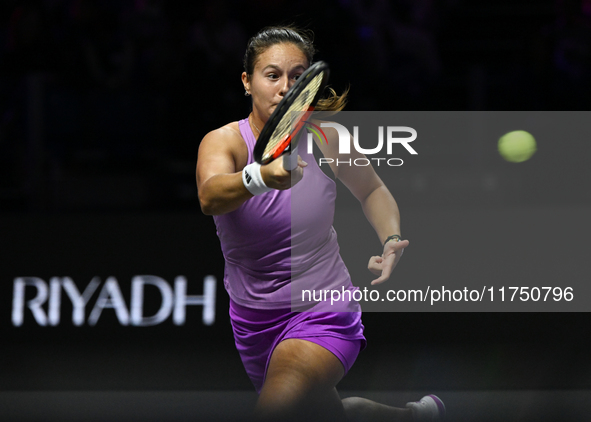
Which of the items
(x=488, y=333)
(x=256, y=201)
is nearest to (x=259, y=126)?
(x=256, y=201)

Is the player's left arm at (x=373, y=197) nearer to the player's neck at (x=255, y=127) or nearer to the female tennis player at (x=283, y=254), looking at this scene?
the female tennis player at (x=283, y=254)

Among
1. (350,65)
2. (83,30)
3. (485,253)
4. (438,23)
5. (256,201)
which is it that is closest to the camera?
(256,201)

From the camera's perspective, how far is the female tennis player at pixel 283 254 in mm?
2051

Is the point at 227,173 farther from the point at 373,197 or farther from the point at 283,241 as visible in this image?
the point at 373,197

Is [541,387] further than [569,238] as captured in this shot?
No

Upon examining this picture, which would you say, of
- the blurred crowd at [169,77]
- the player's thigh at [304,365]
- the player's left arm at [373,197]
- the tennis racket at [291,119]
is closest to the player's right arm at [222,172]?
the tennis racket at [291,119]

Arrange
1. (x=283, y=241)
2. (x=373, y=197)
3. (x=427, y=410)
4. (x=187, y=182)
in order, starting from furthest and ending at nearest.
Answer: (x=187, y=182) → (x=427, y=410) → (x=373, y=197) → (x=283, y=241)

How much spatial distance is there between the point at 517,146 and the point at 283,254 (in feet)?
8.66

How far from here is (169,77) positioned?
4.93 meters

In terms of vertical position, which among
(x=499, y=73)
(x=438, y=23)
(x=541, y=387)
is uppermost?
(x=438, y=23)

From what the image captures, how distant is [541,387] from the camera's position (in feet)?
12.7

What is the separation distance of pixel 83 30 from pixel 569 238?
3306 mm

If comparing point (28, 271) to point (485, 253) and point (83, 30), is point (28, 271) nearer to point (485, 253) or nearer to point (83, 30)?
point (83, 30)

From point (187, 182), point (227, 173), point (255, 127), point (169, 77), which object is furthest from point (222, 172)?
point (169, 77)
